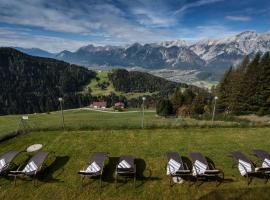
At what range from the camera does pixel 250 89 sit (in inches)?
1594

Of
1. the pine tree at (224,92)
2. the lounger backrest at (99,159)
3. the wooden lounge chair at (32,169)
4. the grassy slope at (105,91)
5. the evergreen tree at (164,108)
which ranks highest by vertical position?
the lounger backrest at (99,159)

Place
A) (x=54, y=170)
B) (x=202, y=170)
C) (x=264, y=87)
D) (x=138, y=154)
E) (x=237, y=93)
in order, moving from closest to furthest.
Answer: (x=202, y=170), (x=54, y=170), (x=138, y=154), (x=264, y=87), (x=237, y=93)

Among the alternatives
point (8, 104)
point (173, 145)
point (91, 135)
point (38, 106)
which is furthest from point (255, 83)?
point (8, 104)

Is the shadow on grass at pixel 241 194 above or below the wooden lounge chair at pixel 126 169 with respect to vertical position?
below

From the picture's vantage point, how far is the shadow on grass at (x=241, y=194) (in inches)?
363

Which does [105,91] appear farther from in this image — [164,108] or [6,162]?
[6,162]

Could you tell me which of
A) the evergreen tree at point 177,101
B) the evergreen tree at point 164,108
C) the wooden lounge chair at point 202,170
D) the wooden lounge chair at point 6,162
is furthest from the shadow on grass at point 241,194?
the evergreen tree at point 177,101

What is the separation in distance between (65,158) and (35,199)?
11.8 feet

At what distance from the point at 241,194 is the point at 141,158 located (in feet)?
17.9

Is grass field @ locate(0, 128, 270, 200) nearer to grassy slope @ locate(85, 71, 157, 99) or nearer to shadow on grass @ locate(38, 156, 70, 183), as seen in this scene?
shadow on grass @ locate(38, 156, 70, 183)

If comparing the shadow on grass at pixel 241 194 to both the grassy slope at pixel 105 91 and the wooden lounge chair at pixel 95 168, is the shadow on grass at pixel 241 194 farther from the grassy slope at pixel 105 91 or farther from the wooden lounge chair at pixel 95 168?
the grassy slope at pixel 105 91

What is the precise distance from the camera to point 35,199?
30.7 ft

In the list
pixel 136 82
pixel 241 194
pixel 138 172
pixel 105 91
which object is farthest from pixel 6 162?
pixel 136 82

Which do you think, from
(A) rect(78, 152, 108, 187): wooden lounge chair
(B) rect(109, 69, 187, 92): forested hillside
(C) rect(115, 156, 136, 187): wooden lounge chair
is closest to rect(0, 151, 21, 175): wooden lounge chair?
(A) rect(78, 152, 108, 187): wooden lounge chair
